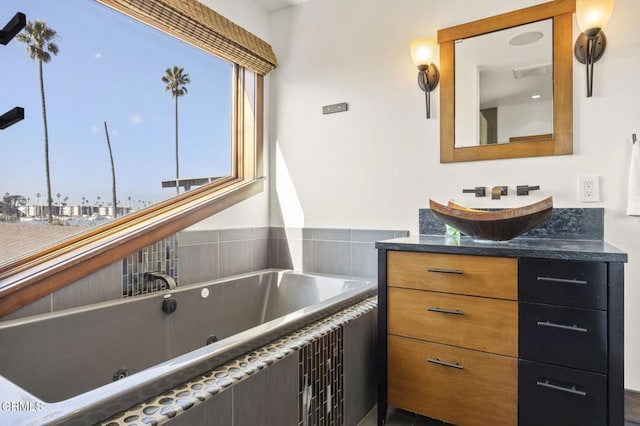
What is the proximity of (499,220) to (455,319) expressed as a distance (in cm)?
45

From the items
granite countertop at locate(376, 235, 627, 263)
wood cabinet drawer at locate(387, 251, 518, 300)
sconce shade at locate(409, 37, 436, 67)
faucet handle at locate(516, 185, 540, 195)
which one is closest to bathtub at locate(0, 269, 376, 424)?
wood cabinet drawer at locate(387, 251, 518, 300)

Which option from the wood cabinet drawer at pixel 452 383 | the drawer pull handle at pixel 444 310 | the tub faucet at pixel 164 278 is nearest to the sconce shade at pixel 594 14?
the drawer pull handle at pixel 444 310

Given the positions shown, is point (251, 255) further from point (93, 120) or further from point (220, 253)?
point (93, 120)

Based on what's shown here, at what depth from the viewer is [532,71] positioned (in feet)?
6.20

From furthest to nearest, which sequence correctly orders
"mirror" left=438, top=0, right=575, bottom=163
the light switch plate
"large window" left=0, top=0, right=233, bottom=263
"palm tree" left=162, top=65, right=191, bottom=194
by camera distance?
the light switch plate < "palm tree" left=162, top=65, right=191, bottom=194 < "mirror" left=438, top=0, right=575, bottom=163 < "large window" left=0, top=0, right=233, bottom=263

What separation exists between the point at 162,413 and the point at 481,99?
2.03 metres

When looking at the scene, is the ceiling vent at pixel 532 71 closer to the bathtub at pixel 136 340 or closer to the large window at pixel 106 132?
the bathtub at pixel 136 340

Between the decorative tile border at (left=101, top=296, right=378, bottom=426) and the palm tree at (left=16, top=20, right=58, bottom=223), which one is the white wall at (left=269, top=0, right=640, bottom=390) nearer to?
the decorative tile border at (left=101, top=296, right=378, bottom=426)

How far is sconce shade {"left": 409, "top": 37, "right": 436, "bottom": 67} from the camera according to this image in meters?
2.07

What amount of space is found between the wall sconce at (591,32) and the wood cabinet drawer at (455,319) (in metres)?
1.20

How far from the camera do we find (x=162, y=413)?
0.84m

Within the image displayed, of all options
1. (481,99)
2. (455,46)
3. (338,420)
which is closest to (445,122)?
(481,99)

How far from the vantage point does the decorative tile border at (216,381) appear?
83 cm

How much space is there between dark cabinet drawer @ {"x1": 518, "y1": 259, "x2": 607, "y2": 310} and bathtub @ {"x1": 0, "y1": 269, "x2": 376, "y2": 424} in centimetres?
76
